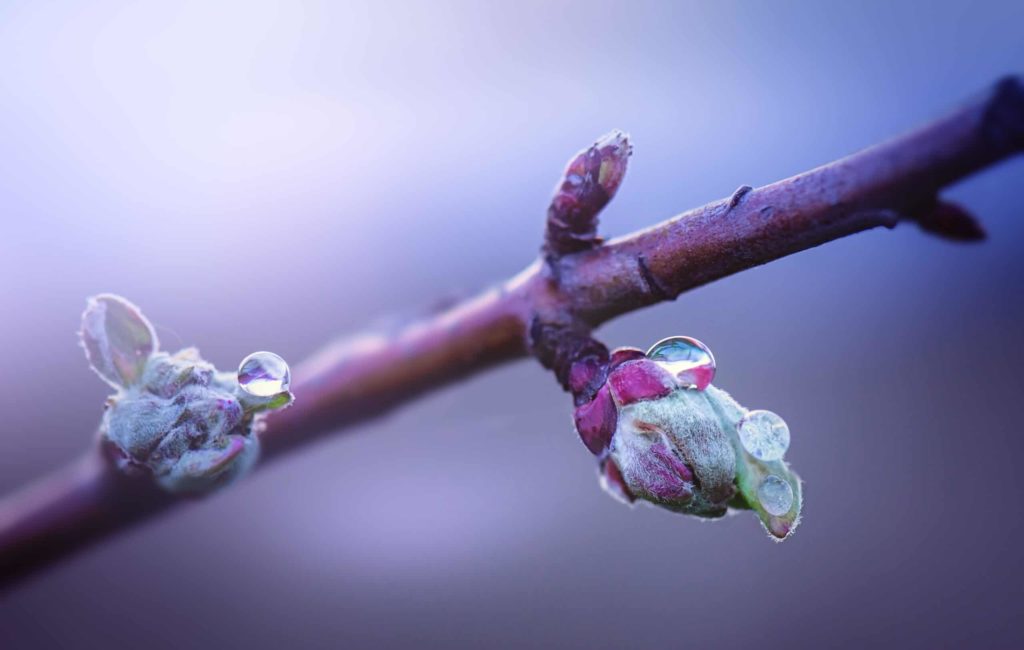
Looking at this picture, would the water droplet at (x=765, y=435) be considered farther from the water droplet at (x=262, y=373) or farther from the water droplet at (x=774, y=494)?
the water droplet at (x=262, y=373)

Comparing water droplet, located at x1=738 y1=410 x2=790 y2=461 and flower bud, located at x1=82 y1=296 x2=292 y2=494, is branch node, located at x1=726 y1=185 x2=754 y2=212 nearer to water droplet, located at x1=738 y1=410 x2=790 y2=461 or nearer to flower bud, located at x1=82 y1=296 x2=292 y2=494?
water droplet, located at x1=738 y1=410 x2=790 y2=461

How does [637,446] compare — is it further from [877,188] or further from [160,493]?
[160,493]

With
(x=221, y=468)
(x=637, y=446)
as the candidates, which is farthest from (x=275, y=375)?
(x=637, y=446)

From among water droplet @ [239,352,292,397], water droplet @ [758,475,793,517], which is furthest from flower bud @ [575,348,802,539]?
water droplet @ [239,352,292,397]

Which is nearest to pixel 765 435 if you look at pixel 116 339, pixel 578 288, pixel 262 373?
pixel 578 288

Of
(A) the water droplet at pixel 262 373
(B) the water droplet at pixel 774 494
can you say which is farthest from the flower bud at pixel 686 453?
(A) the water droplet at pixel 262 373

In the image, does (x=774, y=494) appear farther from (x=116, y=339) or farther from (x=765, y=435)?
(x=116, y=339)
